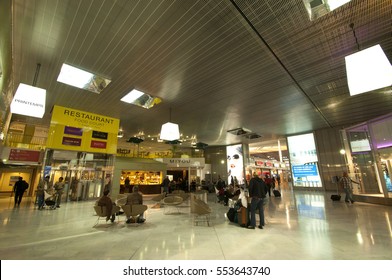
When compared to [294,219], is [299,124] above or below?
above

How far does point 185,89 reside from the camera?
7.67m

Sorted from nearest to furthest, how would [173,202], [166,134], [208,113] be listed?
[166,134] → [173,202] → [208,113]

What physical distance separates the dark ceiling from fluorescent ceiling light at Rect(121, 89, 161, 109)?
12.6 inches

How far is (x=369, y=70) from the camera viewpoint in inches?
141

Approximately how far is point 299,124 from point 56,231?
13.9m

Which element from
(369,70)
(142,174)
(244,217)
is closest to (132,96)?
(244,217)

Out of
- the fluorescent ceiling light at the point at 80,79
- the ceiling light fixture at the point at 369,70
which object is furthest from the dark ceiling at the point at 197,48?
the ceiling light fixture at the point at 369,70

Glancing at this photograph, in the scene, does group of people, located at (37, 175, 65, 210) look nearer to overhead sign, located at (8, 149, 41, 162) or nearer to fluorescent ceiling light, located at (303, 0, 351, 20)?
overhead sign, located at (8, 149, 41, 162)

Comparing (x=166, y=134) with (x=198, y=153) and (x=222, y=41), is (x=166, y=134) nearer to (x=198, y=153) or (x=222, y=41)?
(x=222, y=41)

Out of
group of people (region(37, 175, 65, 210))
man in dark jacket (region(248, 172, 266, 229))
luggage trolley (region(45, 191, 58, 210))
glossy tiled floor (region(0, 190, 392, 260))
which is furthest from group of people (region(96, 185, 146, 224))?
group of people (region(37, 175, 65, 210))

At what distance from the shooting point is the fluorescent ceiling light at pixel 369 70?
3.45m

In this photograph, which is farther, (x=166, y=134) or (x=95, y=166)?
(x=95, y=166)

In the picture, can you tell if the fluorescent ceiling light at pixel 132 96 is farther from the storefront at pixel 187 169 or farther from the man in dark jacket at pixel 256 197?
the storefront at pixel 187 169

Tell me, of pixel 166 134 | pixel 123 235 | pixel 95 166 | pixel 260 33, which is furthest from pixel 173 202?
pixel 260 33
